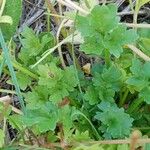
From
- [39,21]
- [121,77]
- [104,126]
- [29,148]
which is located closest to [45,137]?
[29,148]

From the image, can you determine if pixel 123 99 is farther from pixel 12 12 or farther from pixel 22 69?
pixel 12 12

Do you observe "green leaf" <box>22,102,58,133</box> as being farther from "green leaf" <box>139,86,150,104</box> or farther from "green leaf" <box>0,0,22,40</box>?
"green leaf" <box>0,0,22,40</box>

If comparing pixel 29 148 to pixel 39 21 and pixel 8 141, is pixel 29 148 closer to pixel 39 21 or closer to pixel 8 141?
pixel 8 141

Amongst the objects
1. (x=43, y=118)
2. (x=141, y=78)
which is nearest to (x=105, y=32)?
(x=141, y=78)

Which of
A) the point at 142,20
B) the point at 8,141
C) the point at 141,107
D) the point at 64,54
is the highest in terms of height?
the point at 142,20

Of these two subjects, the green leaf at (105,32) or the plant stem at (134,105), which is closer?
the green leaf at (105,32)

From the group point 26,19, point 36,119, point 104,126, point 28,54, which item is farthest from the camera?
point 26,19

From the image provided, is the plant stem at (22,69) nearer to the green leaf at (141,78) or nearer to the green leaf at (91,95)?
the green leaf at (91,95)

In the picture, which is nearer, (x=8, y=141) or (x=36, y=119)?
(x=36, y=119)

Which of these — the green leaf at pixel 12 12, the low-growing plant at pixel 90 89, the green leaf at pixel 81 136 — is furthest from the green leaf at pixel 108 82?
the green leaf at pixel 12 12
